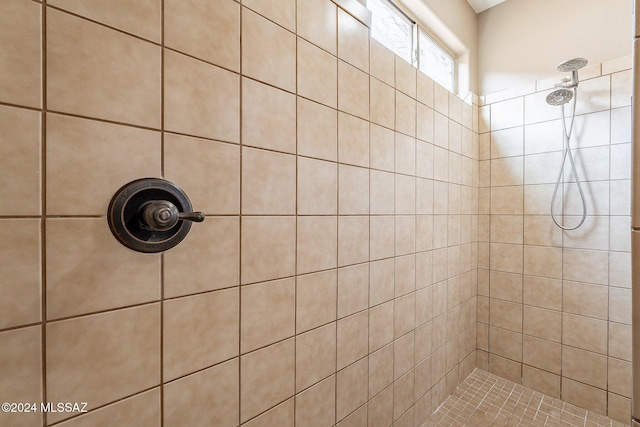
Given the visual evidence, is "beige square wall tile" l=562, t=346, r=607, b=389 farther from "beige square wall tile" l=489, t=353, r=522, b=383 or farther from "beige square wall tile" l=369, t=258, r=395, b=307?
"beige square wall tile" l=369, t=258, r=395, b=307

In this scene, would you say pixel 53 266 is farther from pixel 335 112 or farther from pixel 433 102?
pixel 433 102

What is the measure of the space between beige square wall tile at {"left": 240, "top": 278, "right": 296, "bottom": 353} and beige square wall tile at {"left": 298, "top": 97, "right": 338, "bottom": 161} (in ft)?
1.52

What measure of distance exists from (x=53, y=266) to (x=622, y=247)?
2.41 meters

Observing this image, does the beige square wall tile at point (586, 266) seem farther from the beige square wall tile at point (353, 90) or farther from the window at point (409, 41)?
Answer: the beige square wall tile at point (353, 90)

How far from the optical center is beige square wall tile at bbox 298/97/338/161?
0.98m

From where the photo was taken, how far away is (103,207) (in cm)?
62

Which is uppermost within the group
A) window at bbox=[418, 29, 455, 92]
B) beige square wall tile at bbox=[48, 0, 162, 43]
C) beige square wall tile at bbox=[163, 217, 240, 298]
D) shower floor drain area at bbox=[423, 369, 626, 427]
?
window at bbox=[418, 29, 455, 92]

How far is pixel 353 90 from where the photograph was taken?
1.17m

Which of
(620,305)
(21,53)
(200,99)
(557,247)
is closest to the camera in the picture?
(21,53)

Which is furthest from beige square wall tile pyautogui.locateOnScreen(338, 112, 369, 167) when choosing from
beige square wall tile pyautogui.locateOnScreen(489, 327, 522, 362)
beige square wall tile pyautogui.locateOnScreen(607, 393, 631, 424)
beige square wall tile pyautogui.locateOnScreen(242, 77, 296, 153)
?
beige square wall tile pyautogui.locateOnScreen(607, 393, 631, 424)

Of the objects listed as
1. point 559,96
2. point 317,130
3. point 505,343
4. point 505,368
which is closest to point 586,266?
point 505,343

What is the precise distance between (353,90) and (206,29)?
603mm

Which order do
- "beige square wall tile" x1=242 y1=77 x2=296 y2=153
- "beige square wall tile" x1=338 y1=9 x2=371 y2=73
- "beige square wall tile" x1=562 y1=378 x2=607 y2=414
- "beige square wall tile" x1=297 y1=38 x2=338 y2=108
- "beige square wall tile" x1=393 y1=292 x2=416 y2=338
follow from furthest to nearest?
"beige square wall tile" x1=562 y1=378 x2=607 y2=414, "beige square wall tile" x1=393 y1=292 x2=416 y2=338, "beige square wall tile" x1=338 y1=9 x2=371 y2=73, "beige square wall tile" x1=297 y1=38 x2=338 y2=108, "beige square wall tile" x1=242 y1=77 x2=296 y2=153

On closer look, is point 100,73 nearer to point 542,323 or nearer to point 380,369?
point 380,369
